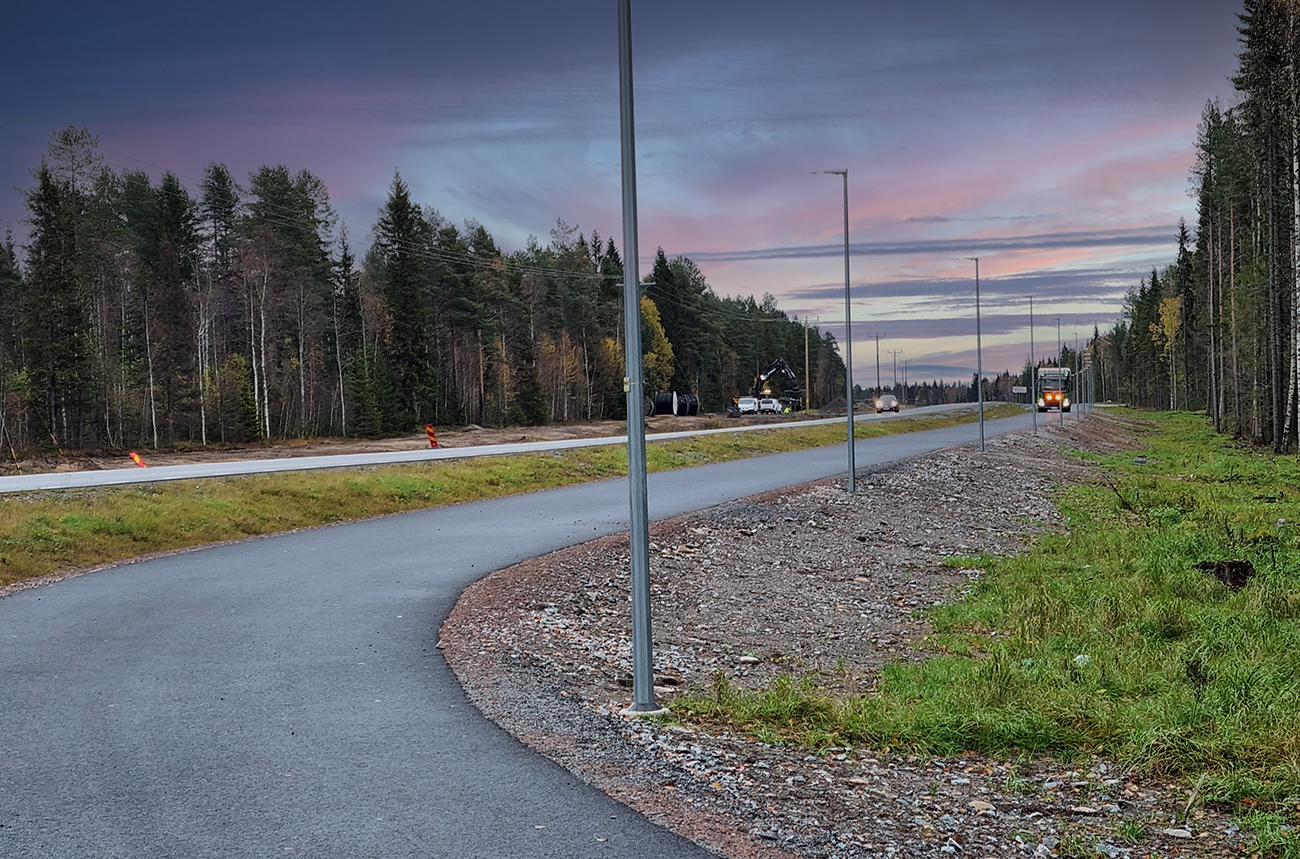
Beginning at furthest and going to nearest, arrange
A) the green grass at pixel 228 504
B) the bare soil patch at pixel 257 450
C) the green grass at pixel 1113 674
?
the bare soil patch at pixel 257 450 < the green grass at pixel 228 504 < the green grass at pixel 1113 674

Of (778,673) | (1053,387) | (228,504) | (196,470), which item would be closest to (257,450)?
(196,470)

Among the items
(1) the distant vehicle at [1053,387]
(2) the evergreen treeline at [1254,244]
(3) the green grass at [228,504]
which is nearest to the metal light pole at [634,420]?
(3) the green grass at [228,504]

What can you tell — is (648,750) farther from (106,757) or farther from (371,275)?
(371,275)

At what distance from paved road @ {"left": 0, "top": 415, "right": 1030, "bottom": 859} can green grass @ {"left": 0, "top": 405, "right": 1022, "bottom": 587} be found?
7.94 ft

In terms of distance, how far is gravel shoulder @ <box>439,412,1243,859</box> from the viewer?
5.11 metres

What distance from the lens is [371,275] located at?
74125 mm

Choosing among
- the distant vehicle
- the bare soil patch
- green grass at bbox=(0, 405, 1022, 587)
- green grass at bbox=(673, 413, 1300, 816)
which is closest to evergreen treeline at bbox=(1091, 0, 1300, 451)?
the distant vehicle

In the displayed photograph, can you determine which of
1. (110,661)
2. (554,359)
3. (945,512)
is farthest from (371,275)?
(110,661)

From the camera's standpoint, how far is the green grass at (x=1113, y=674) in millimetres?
6727

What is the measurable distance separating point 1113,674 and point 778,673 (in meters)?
3.19

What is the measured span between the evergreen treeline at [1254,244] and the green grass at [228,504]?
82.1 feet

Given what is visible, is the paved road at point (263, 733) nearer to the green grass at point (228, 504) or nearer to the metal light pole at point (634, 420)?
the metal light pole at point (634, 420)

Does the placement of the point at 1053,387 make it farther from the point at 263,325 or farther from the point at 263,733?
the point at 263,733

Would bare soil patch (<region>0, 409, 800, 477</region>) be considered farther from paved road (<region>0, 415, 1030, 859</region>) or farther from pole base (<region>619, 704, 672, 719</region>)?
pole base (<region>619, 704, 672, 719</region>)
